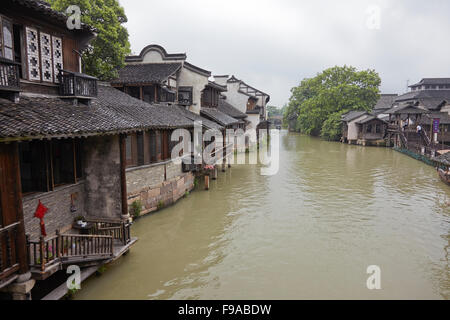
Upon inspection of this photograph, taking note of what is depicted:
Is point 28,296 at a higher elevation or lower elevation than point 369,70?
lower

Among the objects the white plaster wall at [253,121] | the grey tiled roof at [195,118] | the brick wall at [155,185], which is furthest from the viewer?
the white plaster wall at [253,121]

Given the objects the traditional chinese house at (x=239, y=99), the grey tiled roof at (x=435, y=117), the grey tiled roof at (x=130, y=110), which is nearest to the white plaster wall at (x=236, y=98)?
the traditional chinese house at (x=239, y=99)

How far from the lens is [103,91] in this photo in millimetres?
16641

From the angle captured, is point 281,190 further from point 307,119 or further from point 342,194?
point 307,119

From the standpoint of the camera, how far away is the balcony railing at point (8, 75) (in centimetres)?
830

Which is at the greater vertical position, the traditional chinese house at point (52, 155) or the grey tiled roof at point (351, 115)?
the grey tiled roof at point (351, 115)

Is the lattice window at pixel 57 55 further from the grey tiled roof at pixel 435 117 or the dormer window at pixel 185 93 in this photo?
the grey tiled roof at pixel 435 117

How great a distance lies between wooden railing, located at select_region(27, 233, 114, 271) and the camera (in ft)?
25.7

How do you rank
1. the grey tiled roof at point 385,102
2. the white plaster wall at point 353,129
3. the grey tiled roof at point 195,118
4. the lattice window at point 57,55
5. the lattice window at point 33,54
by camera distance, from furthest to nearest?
the grey tiled roof at point 385,102
the white plaster wall at point 353,129
the grey tiled roof at point 195,118
the lattice window at point 57,55
the lattice window at point 33,54

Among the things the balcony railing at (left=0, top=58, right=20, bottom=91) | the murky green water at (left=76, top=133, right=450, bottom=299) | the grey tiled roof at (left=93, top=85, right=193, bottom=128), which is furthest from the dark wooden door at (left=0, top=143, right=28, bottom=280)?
the grey tiled roof at (left=93, top=85, right=193, bottom=128)

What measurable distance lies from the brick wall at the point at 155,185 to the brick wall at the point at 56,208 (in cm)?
295

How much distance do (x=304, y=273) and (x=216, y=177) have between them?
15.3 m
